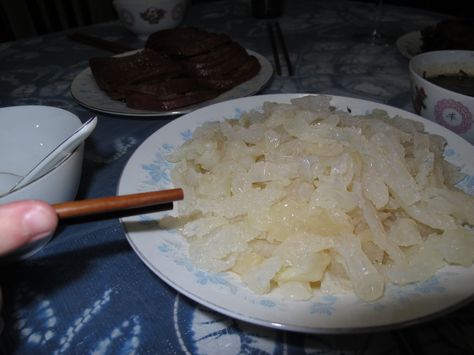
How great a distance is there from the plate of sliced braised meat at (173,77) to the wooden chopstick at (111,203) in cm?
76

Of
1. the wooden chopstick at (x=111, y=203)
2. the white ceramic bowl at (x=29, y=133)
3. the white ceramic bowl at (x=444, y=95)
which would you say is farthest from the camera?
the white ceramic bowl at (x=444, y=95)

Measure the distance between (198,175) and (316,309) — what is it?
1.47 feet

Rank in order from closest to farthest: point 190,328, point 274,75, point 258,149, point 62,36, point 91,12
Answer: point 190,328 → point 258,149 → point 274,75 → point 62,36 → point 91,12

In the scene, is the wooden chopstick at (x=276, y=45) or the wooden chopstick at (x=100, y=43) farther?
the wooden chopstick at (x=100, y=43)

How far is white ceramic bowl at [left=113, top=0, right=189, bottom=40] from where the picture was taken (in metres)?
A: 2.11

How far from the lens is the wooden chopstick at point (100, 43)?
2.06 m

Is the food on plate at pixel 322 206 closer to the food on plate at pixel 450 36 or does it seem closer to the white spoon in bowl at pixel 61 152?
the white spoon in bowl at pixel 61 152

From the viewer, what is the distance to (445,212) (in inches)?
32.4

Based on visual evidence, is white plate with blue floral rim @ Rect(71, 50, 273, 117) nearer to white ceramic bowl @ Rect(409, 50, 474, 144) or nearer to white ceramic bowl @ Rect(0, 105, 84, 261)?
white ceramic bowl @ Rect(0, 105, 84, 261)

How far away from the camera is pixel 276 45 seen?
2.18 m

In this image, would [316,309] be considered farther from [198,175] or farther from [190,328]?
[198,175]

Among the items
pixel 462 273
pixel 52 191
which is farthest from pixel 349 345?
pixel 52 191

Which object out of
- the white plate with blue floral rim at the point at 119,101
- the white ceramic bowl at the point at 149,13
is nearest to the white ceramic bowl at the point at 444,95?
the white plate with blue floral rim at the point at 119,101

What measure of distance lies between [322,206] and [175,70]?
3.31 feet
